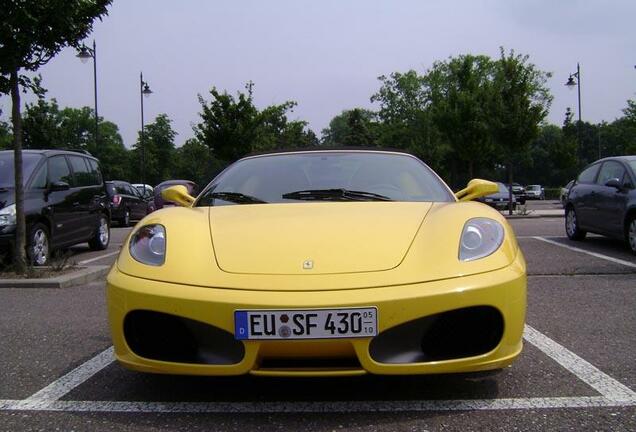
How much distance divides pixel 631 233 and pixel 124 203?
1397 centimetres

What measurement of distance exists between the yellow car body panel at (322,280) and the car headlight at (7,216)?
502 centimetres

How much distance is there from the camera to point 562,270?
6.58m

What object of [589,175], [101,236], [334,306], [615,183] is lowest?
[101,236]

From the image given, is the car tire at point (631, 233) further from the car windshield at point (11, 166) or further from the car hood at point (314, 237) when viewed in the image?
the car windshield at point (11, 166)

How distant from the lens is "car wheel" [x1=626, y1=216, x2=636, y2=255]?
7858 mm

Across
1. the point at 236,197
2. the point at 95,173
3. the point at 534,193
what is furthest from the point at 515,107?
the point at 534,193

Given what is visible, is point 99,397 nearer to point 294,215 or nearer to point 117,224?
point 294,215

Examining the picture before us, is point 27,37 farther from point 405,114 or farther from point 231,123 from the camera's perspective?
point 405,114

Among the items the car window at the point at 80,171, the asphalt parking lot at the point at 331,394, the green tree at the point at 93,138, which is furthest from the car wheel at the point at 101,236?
the green tree at the point at 93,138

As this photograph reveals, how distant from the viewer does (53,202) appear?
8.01 m

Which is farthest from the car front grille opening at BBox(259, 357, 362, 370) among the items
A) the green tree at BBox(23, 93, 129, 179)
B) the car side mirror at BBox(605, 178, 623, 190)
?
the green tree at BBox(23, 93, 129, 179)

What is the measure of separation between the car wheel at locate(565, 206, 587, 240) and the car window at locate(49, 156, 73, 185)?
7.98 metres

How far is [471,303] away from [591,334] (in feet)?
6.17

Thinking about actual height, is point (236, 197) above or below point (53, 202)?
above
